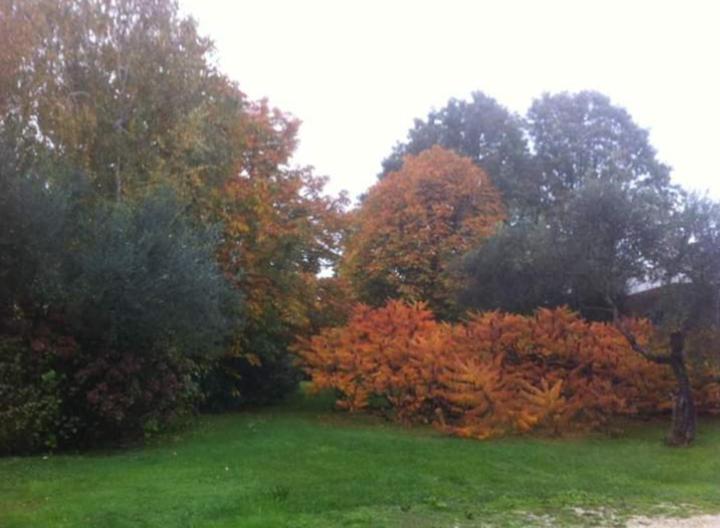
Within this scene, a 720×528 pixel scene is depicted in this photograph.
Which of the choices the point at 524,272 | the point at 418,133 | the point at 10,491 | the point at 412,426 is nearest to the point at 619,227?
the point at 524,272

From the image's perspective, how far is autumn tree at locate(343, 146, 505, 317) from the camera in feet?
89.5

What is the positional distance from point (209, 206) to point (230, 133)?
1.88m

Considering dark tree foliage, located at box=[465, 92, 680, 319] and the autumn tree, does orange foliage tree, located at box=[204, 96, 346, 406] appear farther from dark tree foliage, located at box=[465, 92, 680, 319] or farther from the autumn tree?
dark tree foliage, located at box=[465, 92, 680, 319]

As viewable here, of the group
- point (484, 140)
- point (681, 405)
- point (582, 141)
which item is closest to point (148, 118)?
point (681, 405)

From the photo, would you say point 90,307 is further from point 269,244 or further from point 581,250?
point 581,250

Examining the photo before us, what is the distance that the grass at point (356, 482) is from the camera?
29.2 ft

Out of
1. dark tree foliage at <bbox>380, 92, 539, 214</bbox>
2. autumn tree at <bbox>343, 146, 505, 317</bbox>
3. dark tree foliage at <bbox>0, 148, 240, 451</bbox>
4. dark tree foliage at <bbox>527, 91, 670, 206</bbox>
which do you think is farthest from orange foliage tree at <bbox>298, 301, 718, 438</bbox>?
dark tree foliage at <bbox>527, 91, 670, 206</bbox>

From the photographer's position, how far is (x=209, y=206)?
18562 millimetres

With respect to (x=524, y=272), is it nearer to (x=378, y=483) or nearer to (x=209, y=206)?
(x=209, y=206)

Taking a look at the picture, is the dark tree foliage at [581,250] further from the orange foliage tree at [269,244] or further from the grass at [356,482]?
the orange foliage tree at [269,244]

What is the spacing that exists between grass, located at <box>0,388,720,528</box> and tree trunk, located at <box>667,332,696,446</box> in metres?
0.40

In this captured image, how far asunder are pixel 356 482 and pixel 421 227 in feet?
58.0

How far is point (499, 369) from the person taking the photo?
17.9 metres

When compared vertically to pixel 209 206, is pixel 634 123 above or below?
above
